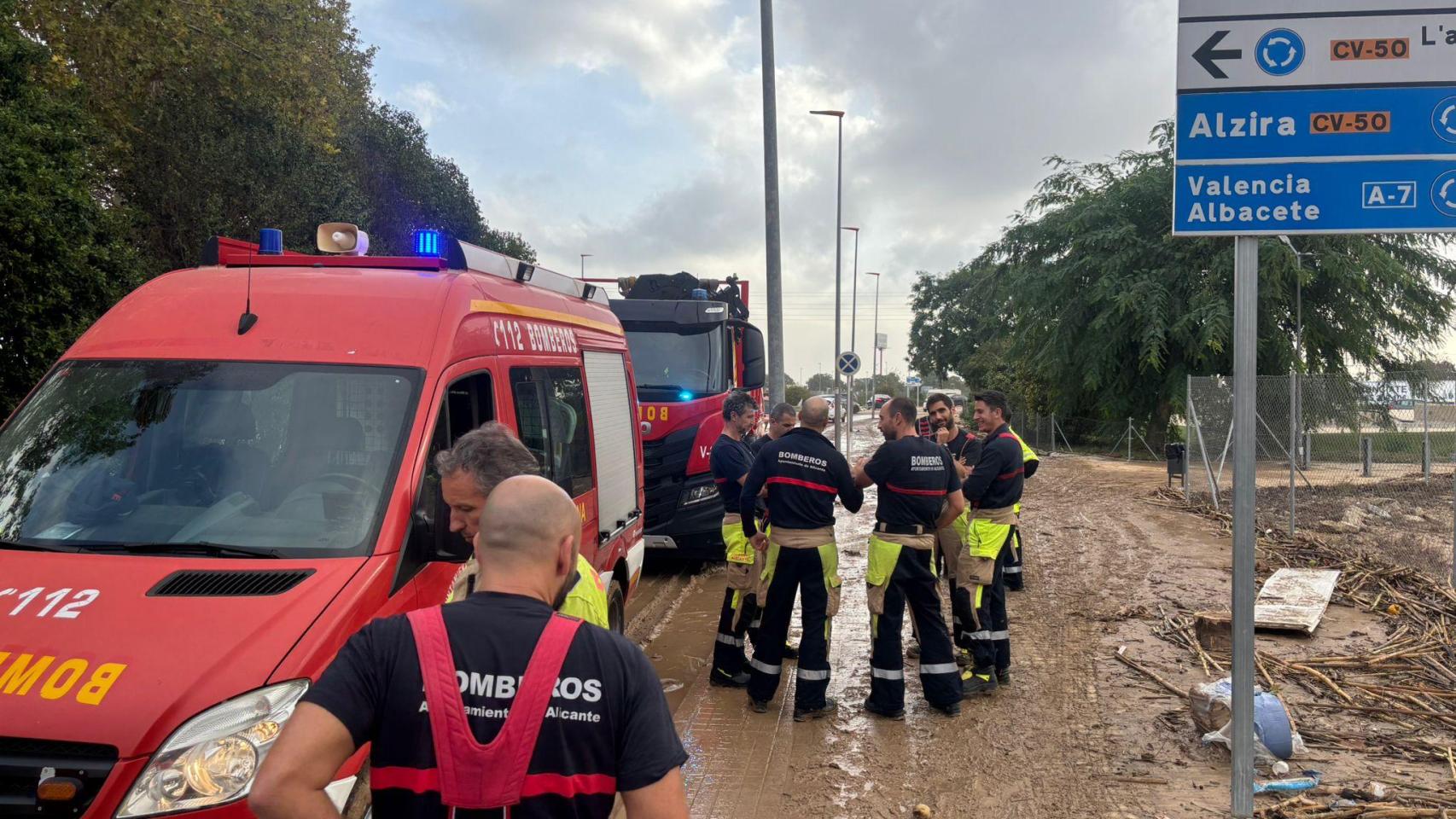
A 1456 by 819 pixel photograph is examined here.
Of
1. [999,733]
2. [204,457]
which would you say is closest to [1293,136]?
[999,733]

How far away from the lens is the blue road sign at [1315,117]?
15.4 ft

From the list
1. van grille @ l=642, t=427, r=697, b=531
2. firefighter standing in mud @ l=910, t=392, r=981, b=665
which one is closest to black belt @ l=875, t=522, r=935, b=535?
firefighter standing in mud @ l=910, t=392, r=981, b=665

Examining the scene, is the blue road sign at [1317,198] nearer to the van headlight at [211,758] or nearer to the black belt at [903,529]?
the black belt at [903,529]

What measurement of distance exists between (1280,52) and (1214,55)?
0.28 metres

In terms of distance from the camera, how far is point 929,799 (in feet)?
17.1

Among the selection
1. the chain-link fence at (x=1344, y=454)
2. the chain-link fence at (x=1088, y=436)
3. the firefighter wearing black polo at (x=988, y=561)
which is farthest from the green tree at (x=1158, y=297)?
the firefighter wearing black polo at (x=988, y=561)

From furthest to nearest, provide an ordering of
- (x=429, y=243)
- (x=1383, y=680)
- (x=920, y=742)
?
1. (x=1383, y=680)
2. (x=920, y=742)
3. (x=429, y=243)

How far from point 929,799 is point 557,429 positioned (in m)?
2.59

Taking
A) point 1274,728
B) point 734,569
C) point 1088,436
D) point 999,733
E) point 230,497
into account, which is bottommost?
point 999,733

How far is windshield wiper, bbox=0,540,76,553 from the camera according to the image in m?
3.53

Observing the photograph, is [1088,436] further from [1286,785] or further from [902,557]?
[1286,785]

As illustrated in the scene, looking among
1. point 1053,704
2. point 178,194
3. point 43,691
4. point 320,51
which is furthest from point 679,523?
point 320,51

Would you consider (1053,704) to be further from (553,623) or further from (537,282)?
(553,623)

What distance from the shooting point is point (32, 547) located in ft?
11.7
